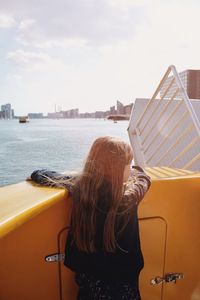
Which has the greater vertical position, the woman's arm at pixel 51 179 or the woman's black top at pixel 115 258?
the woman's arm at pixel 51 179

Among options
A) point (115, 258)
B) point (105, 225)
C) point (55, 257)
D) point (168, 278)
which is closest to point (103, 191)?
point (105, 225)

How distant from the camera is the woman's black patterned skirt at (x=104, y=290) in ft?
5.07

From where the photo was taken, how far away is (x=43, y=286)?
1.65 metres

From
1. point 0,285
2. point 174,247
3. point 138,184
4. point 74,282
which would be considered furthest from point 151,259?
point 0,285

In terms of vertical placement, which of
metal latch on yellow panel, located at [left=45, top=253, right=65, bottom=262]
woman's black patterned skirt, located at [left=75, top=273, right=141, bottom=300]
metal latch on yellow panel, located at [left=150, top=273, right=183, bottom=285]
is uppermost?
metal latch on yellow panel, located at [left=45, top=253, right=65, bottom=262]

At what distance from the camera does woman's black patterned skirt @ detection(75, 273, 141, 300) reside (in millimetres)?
1544

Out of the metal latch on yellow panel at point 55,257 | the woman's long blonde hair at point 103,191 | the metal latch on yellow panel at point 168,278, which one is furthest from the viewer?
the metal latch on yellow panel at point 168,278

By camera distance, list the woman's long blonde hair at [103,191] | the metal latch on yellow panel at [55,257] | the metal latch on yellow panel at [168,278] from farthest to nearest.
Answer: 1. the metal latch on yellow panel at [168,278]
2. the metal latch on yellow panel at [55,257]
3. the woman's long blonde hair at [103,191]

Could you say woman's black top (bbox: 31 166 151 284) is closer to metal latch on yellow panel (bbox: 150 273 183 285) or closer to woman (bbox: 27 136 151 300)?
woman (bbox: 27 136 151 300)

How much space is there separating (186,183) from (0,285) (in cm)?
121

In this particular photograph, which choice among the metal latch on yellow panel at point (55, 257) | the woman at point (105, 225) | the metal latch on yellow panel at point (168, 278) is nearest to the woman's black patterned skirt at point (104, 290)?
the woman at point (105, 225)

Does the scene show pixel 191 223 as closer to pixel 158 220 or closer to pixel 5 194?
pixel 158 220

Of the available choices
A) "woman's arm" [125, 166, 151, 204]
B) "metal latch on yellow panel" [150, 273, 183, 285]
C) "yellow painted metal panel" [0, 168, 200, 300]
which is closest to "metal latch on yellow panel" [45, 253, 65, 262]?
"yellow painted metal panel" [0, 168, 200, 300]

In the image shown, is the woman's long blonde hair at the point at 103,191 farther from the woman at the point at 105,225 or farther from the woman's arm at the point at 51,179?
the woman's arm at the point at 51,179
